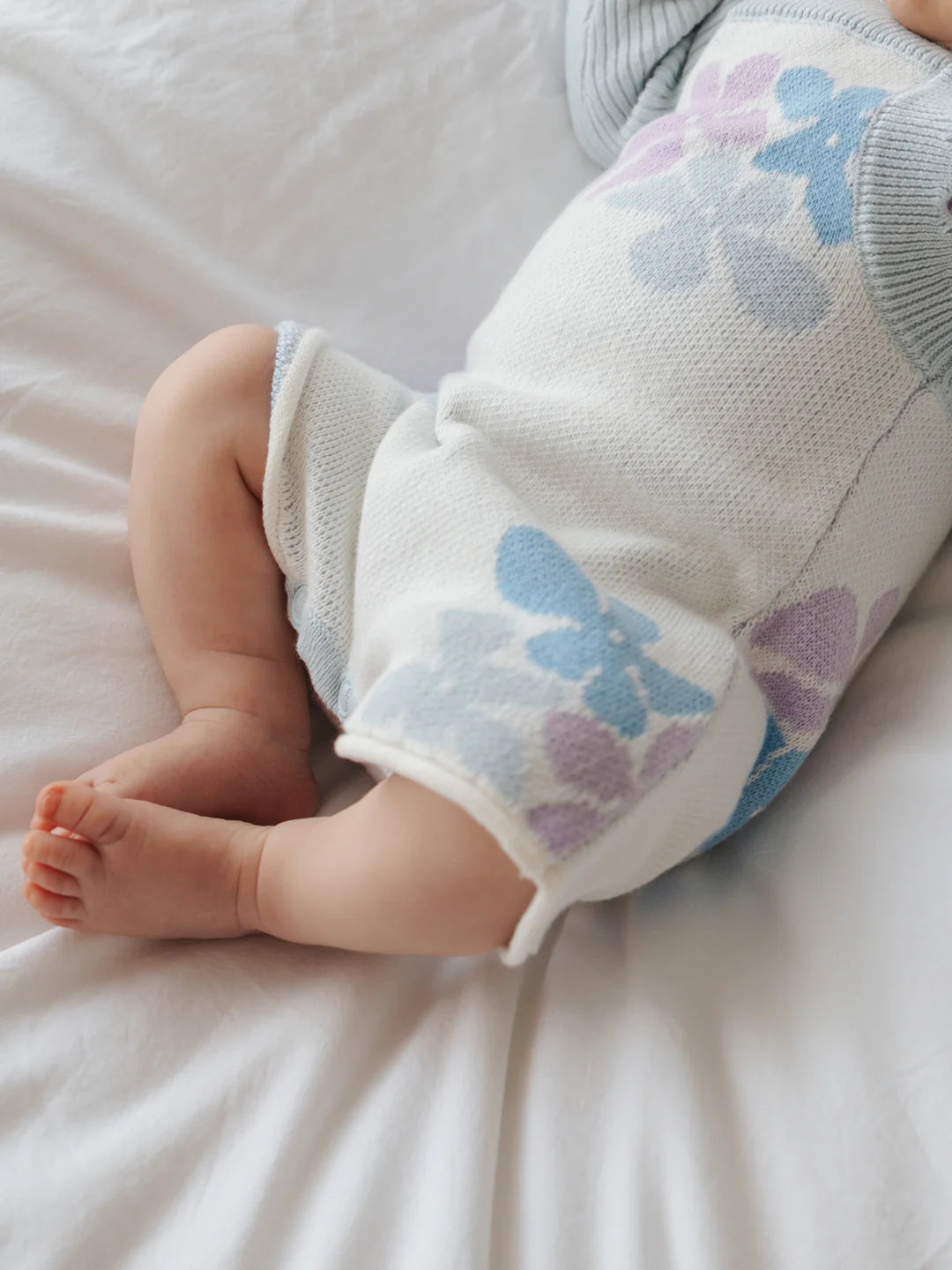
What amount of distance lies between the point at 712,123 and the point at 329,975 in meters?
0.61

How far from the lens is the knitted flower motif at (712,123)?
2.51 ft

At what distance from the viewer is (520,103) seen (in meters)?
0.99

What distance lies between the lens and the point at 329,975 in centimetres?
66

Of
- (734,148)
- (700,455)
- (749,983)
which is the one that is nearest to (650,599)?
(700,455)

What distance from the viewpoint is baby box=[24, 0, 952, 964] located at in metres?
0.59

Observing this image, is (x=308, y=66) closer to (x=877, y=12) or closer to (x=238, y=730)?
(x=877, y=12)

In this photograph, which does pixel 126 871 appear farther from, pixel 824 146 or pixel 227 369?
pixel 824 146

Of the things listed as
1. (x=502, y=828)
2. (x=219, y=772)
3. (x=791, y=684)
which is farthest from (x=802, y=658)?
(x=219, y=772)

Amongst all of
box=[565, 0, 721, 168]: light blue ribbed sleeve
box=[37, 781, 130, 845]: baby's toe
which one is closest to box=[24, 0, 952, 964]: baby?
box=[37, 781, 130, 845]: baby's toe

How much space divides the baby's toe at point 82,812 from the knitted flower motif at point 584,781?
251mm

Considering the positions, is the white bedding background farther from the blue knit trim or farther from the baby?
the blue knit trim

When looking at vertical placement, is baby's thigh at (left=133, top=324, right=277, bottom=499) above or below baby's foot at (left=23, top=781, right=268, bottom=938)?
above

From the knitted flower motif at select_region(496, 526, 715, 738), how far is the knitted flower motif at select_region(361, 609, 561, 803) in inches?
0.7

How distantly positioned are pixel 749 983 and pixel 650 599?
0.22 meters
